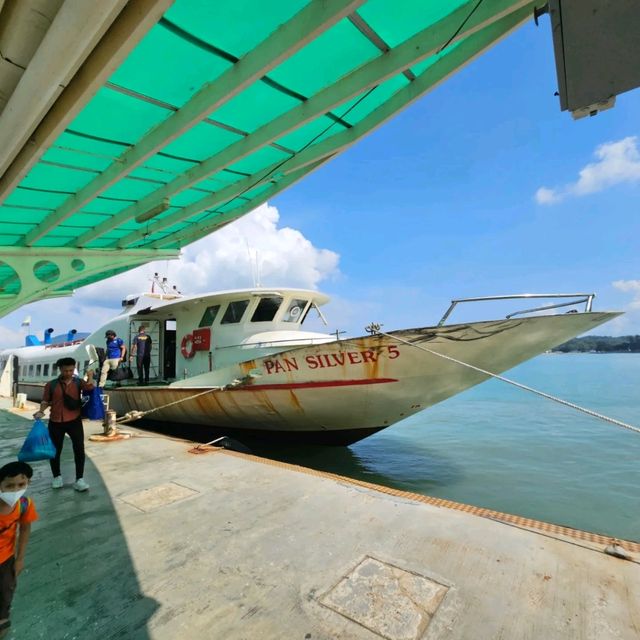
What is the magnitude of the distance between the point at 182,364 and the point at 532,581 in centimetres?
960

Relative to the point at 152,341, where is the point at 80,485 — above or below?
below

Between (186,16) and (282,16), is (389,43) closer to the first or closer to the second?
(282,16)

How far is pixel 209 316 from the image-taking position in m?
10.1

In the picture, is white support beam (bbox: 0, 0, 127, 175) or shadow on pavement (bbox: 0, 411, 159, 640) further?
shadow on pavement (bbox: 0, 411, 159, 640)

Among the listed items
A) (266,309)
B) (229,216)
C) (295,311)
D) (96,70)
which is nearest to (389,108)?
(96,70)

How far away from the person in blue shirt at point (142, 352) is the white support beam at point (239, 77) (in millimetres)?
6467

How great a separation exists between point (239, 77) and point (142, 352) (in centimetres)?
918

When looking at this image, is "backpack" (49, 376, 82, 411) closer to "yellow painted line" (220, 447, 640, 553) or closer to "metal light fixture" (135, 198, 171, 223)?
"metal light fixture" (135, 198, 171, 223)

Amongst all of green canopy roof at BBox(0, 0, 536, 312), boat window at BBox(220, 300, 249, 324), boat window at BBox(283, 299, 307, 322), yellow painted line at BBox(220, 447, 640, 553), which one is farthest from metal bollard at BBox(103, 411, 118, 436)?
yellow painted line at BBox(220, 447, 640, 553)

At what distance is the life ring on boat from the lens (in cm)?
1034

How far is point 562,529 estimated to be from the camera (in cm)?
336

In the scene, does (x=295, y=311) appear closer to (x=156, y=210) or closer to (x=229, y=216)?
(x=229, y=216)

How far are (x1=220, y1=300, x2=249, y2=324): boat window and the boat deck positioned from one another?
570 centimetres

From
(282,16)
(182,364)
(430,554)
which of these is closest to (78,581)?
(430,554)
